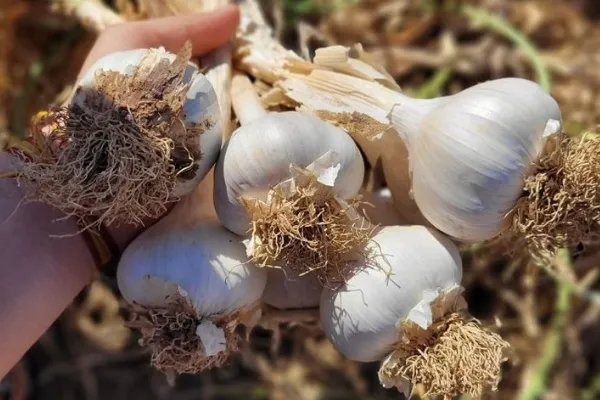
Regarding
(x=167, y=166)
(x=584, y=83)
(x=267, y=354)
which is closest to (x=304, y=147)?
(x=167, y=166)

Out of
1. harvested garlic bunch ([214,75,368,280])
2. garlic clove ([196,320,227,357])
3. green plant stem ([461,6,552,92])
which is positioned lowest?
green plant stem ([461,6,552,92])

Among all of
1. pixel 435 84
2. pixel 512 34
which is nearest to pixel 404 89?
pixel 435 84

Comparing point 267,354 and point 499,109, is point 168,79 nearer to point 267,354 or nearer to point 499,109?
point 499,109

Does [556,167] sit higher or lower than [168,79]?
lower

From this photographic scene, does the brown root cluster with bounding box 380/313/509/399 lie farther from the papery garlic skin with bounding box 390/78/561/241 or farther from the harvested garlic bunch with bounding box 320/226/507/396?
the papery garlic skin with bounding box 390/78/561/241

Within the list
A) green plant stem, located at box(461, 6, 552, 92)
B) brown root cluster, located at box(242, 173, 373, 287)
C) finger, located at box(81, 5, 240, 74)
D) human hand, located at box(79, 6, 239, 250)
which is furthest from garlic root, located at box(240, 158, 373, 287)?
green plant stem, located at box(461, 6, 552, 92)
